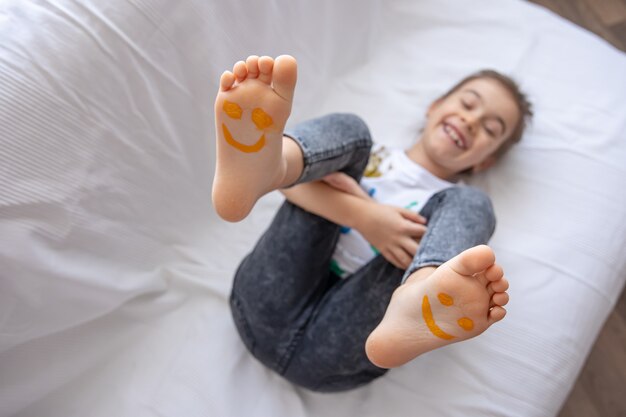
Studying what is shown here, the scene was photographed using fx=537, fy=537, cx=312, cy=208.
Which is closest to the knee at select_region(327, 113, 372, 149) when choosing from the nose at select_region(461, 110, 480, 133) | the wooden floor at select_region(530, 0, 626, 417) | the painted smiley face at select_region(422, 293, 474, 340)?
the nose at select_region(461, 110, 480, 133)

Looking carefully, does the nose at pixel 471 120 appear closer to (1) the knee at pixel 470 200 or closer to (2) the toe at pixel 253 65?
(1) the knee at pixel 470 200

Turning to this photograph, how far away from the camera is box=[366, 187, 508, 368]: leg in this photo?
553 mm

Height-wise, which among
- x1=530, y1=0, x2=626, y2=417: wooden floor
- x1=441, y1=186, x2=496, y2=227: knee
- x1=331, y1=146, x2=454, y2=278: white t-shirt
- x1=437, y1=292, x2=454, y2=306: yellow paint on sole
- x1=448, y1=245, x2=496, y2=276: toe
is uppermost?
x1=448, y1=245, x2=496, y2=276: toe

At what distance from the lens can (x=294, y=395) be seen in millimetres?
866

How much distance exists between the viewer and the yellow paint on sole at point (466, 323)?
570 mm

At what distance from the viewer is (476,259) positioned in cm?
54

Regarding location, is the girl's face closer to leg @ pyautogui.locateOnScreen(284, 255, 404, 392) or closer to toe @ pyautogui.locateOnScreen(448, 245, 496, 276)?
leg @ pyautogui.locateOnScreen(284, 255, 404, 392)

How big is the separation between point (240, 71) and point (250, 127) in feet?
0.21

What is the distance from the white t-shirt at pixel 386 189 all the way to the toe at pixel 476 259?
0.31 metres

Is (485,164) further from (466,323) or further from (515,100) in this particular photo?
(466,323)

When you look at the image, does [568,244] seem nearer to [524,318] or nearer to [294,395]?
[524,318]

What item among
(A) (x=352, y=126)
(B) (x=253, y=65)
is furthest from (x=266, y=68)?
(A) (x=352, y=126)

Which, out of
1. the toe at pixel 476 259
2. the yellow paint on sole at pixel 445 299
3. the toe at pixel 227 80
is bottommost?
the yellow paint on sole at pixel 445 299

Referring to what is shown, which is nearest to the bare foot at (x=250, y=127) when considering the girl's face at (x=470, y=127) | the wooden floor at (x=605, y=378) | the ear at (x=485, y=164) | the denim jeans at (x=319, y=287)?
the denim jeans at (x=319, y=287)
